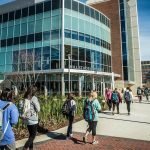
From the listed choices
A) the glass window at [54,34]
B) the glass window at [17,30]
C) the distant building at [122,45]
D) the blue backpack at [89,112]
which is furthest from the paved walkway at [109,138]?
the distant building at [122,45]

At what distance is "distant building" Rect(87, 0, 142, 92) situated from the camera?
4925cm

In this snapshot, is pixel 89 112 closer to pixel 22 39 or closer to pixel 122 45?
pixel 22 39

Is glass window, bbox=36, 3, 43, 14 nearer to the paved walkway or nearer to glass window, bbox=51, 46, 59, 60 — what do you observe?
glass window, bbox=51, 46, 59, 60

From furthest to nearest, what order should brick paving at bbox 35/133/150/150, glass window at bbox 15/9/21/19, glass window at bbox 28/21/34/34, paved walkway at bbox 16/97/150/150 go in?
glass window at bbox 15/9/21/19
glass window at bbox 28/21/34/34
paved walkway at bbox 16/97/150/150
brick paving at bbox 35/133/150/150

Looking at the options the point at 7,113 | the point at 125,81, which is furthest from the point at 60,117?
the point at 125,81

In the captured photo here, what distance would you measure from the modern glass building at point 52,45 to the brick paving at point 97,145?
21776 millimetres

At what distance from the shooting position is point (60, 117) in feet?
42.0

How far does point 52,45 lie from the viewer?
32219mm

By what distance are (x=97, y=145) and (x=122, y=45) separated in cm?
4318

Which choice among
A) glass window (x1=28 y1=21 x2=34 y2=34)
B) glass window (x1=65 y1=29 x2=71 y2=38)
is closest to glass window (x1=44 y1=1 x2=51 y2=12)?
glass window (x1=28 y1=21 x2=34 y2=34)

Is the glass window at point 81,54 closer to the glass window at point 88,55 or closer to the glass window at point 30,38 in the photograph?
the glass window at point 88,55

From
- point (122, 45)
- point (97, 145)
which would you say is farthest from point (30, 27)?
point (97, 145)

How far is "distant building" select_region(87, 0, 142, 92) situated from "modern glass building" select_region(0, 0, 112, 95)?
37.3ft

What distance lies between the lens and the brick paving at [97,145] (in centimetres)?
791
